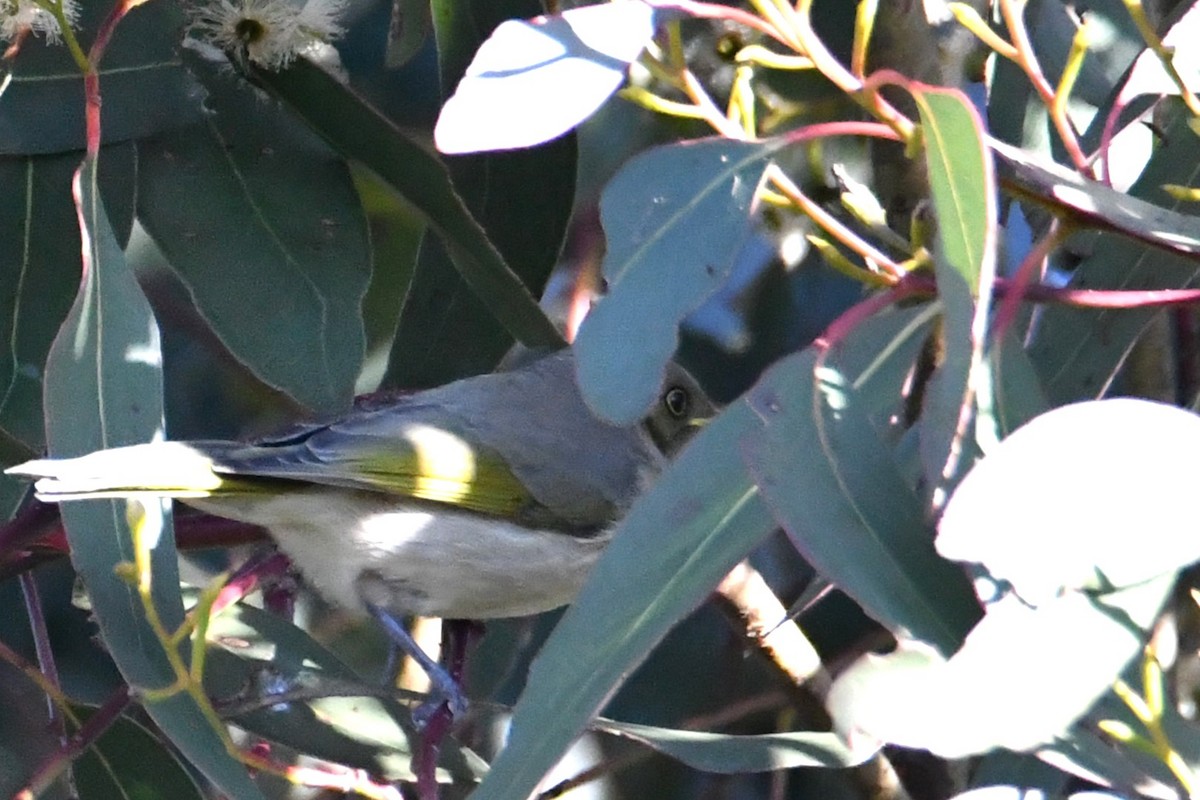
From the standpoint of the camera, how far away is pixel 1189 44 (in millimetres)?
1669

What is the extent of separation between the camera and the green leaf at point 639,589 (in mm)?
1419

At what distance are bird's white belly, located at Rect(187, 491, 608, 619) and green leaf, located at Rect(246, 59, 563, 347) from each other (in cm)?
34

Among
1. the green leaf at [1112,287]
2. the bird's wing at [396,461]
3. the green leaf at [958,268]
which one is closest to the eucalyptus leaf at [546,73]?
the green leaf at [958,268]

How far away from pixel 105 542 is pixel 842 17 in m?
1.55

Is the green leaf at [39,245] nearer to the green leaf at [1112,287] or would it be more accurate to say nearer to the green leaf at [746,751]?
the green leaf at [746,751]

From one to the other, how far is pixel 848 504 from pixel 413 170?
4.05 ft

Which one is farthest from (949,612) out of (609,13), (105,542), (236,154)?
(236,154)

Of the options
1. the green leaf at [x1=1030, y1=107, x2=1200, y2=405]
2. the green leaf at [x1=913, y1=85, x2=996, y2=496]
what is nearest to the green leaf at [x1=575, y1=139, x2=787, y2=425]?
the green leaf at [x1=913, y1=85, x2=996, y2=496]

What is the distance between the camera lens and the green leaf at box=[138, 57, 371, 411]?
2.36 metres

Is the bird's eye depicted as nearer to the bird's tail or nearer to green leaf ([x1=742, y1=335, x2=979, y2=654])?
the bird's tail

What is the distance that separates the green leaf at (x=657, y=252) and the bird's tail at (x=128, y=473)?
78 cm

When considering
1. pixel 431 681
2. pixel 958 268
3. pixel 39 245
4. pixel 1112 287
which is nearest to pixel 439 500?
pixel 431 681

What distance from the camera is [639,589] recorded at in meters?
1.47

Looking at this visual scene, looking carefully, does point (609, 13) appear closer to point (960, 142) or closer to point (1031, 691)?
point (960, 142)
